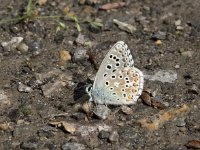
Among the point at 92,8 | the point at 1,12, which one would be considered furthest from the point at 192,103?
the point at 1,12

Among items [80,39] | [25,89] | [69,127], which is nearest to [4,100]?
[25,89]

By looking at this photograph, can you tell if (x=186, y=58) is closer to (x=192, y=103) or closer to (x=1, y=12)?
(x=192, y=103)

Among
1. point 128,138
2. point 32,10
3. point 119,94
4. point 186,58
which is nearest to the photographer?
point 128,138

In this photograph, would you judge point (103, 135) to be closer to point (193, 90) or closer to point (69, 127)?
point (69, 127)

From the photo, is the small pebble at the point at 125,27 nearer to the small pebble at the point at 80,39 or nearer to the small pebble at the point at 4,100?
the small pebble at the point at 80,39

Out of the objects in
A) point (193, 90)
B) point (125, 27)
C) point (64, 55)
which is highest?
point (125, 27)

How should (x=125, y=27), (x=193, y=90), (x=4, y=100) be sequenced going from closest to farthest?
(x=4, y=100) → (x=193, y=90) → (x=125, y=27)

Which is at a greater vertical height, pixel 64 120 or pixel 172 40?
pixel 172 40

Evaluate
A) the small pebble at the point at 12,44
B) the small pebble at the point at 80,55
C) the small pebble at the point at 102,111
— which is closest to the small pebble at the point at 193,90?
the small pebble at the point at 102,111
